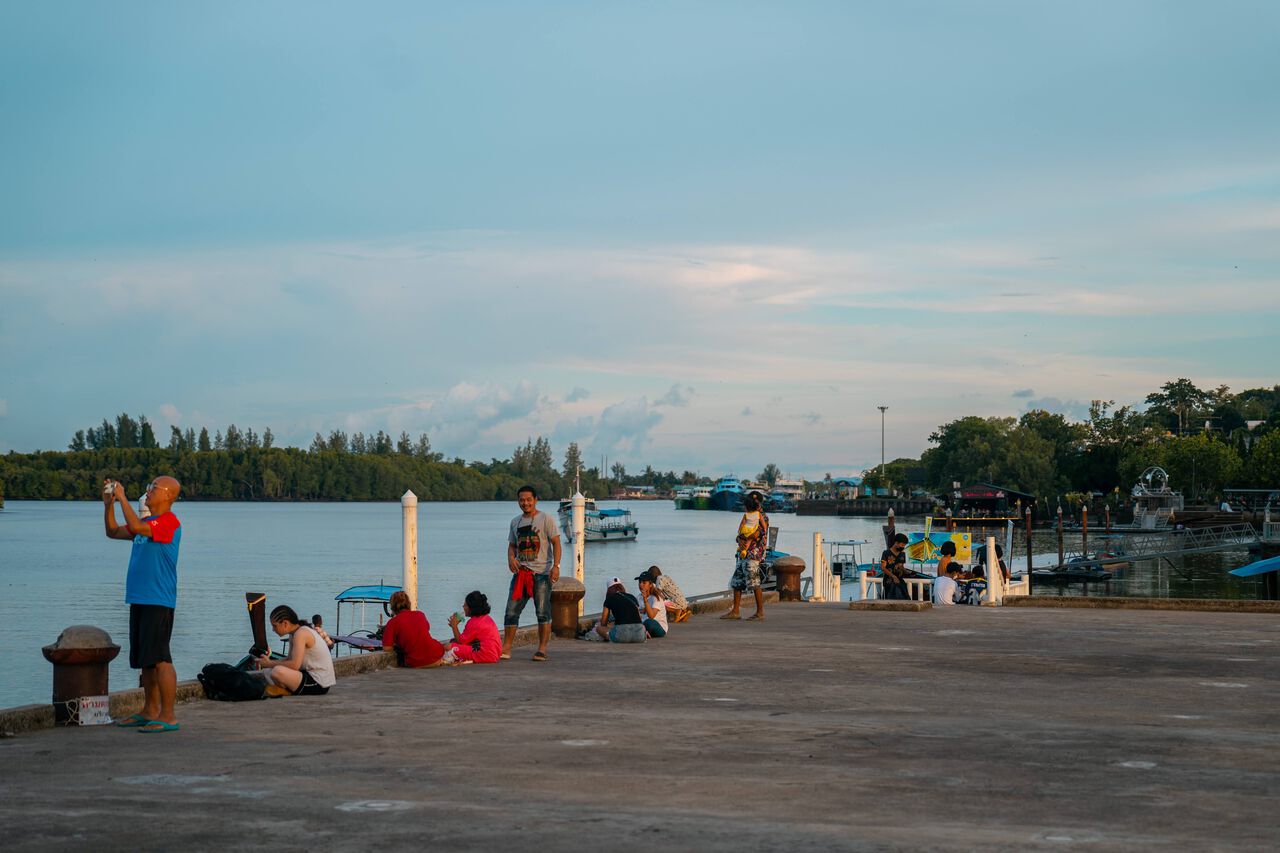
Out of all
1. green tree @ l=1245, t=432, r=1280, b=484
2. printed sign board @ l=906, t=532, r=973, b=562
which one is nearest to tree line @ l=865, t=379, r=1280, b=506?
green tree @ l=1245, t=432, r=1280, b=484

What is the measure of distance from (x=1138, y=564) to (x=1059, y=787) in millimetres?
107164

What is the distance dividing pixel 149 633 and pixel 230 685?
218 cm

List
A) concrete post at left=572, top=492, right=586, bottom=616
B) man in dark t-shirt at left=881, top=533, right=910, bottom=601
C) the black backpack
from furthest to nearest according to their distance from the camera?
man in dark t-shirt at left=881, top=533, right=910, bottom=601 < concrete post at left=572, top=492, right=586, bottom=616 < the black backpack

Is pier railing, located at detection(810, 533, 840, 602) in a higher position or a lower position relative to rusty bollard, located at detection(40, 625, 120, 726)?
lower

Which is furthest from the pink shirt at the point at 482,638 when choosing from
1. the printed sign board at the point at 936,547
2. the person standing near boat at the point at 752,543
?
the printed sign board at the point at 936,547

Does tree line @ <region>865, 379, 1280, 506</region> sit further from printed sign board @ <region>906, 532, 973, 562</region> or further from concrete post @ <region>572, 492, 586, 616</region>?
concrete post @ <region>572, 492, 586, 616</region>

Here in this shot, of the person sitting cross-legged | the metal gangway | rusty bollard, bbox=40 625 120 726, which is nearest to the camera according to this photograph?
rusty bollard, bbox=40 625 120 726

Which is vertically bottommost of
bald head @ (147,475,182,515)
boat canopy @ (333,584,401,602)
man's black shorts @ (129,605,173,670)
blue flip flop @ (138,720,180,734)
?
boat canopy @ (333,584,401,602)

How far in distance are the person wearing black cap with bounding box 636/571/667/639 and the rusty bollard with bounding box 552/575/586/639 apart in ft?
3.11

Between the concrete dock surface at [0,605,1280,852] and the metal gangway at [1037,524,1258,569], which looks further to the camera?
the metal gangway at [1037,524,1258,569]

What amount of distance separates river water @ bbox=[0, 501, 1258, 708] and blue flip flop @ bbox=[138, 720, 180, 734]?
29.7 meters

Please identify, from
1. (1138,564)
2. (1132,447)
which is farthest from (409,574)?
(1132,447)

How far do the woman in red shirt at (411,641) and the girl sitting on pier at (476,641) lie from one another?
21 centimetres

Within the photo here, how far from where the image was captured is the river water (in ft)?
177
